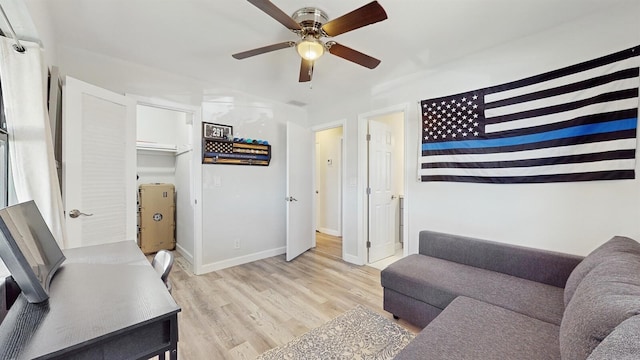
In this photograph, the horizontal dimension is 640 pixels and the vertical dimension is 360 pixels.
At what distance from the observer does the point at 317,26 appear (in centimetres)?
182

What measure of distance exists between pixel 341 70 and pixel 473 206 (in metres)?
1.99

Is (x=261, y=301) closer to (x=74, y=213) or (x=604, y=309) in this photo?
(x=74, y=213)

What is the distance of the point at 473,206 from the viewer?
95.8 inches

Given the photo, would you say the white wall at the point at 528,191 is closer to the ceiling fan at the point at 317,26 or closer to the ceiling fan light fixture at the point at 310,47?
the ceiling fan at the point at 317,26

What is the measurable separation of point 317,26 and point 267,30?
1.57ft

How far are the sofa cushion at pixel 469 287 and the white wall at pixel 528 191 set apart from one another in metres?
0.54

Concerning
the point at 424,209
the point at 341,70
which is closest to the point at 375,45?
the point at 341,70

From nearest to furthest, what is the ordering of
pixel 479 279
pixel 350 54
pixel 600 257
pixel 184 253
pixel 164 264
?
pixel 600 257
pixel 164 264
pixel 479 279
pixel 350 54
pixel 184 253

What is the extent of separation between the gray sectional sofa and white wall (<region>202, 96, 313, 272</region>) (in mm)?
2186

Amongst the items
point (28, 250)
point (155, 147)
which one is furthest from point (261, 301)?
point (155, 147)

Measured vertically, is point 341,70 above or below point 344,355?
above

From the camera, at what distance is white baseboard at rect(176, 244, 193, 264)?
3493 millimetres

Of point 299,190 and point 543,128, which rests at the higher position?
point 543,128

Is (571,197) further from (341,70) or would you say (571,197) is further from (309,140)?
(309,140)
